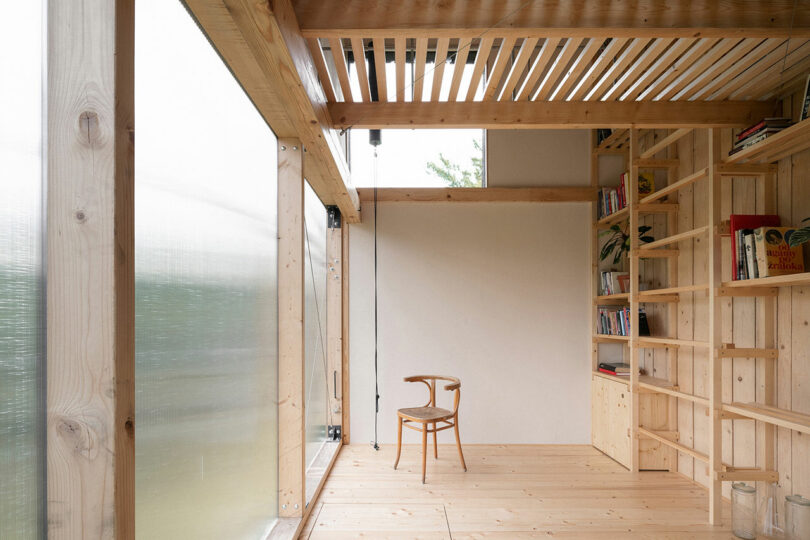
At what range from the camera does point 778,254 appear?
7.83 ft

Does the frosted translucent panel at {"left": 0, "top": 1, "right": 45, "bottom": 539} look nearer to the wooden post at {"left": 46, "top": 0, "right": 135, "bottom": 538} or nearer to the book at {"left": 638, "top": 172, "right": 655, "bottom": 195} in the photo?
the wooden post at {"left": 46, "top": 0, "right": 135, "bottom": 538}

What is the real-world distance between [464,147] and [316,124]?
2.59m

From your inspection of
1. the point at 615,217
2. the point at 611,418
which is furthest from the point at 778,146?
the point at 611,418

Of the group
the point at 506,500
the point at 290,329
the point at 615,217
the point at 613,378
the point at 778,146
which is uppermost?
A: the point at 778,146

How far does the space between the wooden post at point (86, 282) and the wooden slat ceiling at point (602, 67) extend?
1.27 m

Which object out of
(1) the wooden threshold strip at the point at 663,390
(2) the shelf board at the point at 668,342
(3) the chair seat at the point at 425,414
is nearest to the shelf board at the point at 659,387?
(1) the wooden threshold strip at the point at 663,390

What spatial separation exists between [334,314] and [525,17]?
299 centimetres

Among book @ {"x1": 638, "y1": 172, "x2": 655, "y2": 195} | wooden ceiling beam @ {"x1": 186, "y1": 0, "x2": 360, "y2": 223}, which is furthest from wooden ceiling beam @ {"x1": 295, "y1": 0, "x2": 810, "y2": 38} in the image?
book @ {"x1": 638, "y1": 172, "x2": 655, "y2": 195}

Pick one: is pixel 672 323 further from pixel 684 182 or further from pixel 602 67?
pixel 602 67

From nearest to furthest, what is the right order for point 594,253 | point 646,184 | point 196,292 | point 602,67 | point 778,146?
point 196,292
point 602,67
point 778,146
point 646,184
point 594,253

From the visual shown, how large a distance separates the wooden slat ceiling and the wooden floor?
2314mm

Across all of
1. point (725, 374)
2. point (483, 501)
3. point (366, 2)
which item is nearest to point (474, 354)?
point (483, 501)

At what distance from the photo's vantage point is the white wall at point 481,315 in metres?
4.30

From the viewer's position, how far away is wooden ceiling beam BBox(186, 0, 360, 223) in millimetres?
1379
